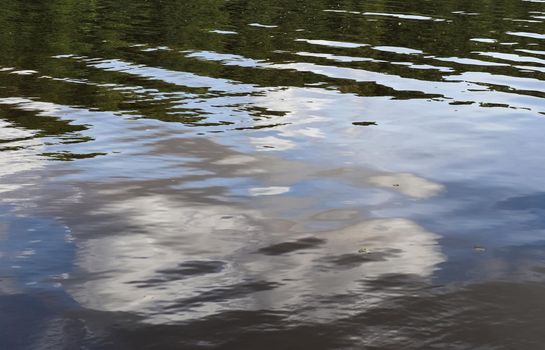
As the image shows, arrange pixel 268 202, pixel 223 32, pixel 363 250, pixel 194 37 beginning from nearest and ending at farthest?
pixel 363 250 → pixel 268 202 → pixel 194 37 → pixel 223 32

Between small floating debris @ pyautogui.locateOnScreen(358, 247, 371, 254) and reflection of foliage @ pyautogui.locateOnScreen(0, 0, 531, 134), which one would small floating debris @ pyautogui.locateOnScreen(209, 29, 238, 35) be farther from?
small floating debris @ pyautogui.locateOnScreen(358, 247, 371, 254)

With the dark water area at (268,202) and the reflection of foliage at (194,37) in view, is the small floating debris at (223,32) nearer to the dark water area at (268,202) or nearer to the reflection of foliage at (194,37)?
the reflection of foliage at (194,37)

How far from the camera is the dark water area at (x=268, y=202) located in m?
4.91

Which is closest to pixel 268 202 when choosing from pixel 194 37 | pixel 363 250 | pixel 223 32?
pixel 363 250

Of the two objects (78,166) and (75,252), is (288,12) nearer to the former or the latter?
(78,166)

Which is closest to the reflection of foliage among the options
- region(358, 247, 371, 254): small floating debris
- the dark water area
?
the dark water area

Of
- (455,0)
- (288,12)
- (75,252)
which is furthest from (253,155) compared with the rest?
(455,0)

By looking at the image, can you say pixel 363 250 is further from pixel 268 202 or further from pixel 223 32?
pixel 223 32

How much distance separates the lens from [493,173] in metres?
8.52

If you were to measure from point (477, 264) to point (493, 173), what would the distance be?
286cm

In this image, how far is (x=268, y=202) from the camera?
23.9ft

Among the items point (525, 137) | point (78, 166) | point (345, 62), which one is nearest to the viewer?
point (78, 166)

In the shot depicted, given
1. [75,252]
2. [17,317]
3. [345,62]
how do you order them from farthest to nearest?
[345,62] < [75,252] < [17,317]

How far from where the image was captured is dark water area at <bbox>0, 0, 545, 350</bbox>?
4.91 meters
